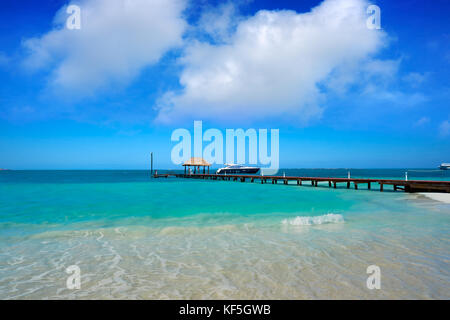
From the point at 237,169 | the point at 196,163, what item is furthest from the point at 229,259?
the point at 237,169

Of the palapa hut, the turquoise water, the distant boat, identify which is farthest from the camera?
the distant boat

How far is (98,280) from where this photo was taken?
496 centimetres

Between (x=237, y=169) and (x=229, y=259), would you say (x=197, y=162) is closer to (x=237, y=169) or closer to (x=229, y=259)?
(x=237, y=169)

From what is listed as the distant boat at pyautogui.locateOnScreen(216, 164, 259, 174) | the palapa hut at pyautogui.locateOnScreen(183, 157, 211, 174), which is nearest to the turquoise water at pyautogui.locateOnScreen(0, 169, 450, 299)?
the palapa hut at pyautogui.locateOnScreen(183, 157, 211, 174)

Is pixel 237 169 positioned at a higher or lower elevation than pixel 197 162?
lower

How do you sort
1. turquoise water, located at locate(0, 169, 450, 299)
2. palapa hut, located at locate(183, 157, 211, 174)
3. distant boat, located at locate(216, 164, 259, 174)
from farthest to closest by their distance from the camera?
distant boat, located at locate(216, 164, 259, 174)
palapa hut, located at locate(183, 157, 211, 174)
turquoise water, located at locate(0, 169, 450, 299)

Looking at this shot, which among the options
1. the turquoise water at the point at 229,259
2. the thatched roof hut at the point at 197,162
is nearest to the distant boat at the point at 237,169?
the thatched roof hut at the point at 197,162

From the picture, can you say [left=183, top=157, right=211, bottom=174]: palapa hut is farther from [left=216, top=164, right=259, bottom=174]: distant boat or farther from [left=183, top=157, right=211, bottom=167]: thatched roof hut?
[left=216, top=164, right=259, bottom=174]: distant boat

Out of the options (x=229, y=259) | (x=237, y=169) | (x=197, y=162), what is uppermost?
(x=197, y=162)

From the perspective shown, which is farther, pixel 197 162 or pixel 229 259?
pixel 197 162
